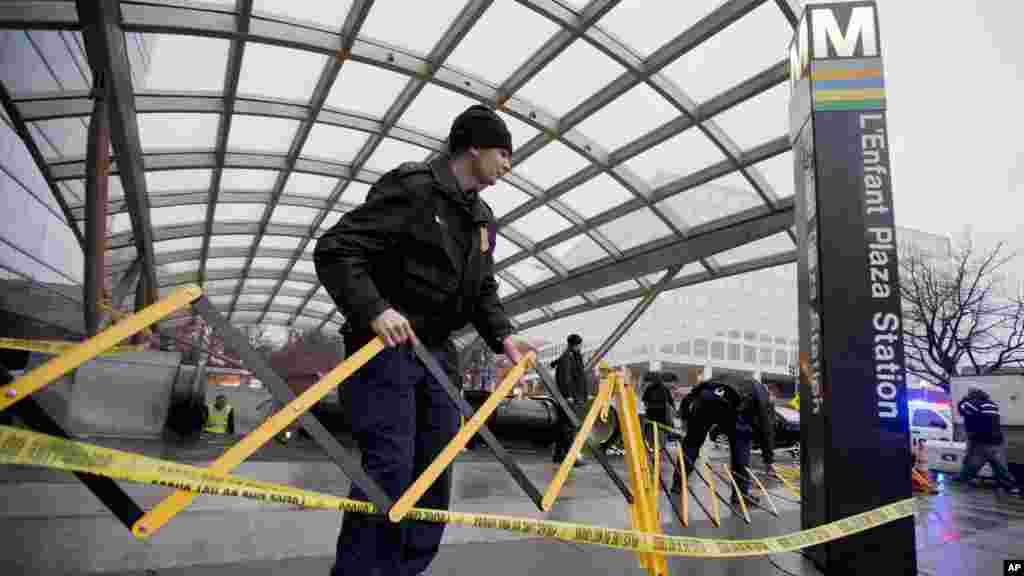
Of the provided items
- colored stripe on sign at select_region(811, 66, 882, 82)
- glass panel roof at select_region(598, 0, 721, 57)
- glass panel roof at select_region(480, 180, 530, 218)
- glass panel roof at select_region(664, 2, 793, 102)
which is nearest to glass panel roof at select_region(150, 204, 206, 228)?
glass panel roof at select_region(480, 180, 530, 218)

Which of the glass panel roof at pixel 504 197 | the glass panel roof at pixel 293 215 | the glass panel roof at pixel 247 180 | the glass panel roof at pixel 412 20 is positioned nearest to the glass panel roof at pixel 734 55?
the glass panel roof at pixel 412 20

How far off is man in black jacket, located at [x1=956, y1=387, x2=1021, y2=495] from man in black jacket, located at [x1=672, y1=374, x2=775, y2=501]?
4741 mm

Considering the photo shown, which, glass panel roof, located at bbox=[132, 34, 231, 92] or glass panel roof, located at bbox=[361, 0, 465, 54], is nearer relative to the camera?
glass panel roof, located at bbox=[361, 0, 465, 54]

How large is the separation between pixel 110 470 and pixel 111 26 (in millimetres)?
9783

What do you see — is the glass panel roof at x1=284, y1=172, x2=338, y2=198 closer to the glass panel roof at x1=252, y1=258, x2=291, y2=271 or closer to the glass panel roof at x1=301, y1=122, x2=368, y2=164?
the glass panel roof at x1=301, y1=122, x2=368, y2=164

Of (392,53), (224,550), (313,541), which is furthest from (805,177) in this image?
(392,53)

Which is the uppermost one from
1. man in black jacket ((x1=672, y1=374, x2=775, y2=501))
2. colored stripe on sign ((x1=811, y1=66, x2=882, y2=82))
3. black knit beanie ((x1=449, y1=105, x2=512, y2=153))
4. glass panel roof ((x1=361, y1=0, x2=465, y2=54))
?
glass panel roof ((x1=361, y1=0, x2=465, y2=54))

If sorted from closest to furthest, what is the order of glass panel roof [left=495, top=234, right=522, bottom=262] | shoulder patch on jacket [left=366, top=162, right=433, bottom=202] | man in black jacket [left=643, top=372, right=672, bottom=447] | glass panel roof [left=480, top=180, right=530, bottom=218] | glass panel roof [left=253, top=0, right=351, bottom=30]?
shoulder patch on jacket [left=366, top=162, right=433, bottom=202]
glass panel roof [left=253, top=0, right=351, bottom=30]
man in black jacket [left=643, top=372, right=672, bottom=447]
glass panel roof [left=480, top=180, right=530, bottom=218]
glass panel roof [left=495, top=234, right=522, bottom=262]

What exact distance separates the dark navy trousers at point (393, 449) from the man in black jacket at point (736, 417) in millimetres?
4728

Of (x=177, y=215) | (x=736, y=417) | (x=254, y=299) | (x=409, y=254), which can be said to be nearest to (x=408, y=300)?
(x=409, y=254)

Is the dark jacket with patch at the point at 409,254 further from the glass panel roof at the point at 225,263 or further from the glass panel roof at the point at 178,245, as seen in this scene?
the glass panel roof at the point at 225,263

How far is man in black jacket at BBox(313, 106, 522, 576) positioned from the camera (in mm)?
1820

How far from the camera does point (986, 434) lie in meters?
8.41

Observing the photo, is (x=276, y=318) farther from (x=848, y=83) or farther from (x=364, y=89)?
(x=848, y=83)
